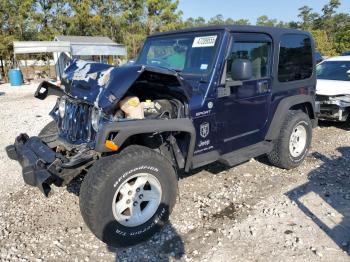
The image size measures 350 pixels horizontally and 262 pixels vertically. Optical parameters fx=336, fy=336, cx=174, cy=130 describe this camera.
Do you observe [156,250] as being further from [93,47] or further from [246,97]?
[93,47]

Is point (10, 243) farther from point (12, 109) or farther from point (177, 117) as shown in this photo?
point (12, 109)

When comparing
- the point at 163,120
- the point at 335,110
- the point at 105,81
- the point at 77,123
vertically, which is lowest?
the point at 335,110

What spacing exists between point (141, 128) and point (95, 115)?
600 millimetres

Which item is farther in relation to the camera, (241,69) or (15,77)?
(15,77)

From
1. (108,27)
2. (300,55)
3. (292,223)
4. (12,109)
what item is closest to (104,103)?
(292,223)

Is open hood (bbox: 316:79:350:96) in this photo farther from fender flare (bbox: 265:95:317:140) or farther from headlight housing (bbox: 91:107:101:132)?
headlight housing (bbox: 91:107:101:132)

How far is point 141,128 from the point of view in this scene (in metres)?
3.10

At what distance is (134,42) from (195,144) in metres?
27.5

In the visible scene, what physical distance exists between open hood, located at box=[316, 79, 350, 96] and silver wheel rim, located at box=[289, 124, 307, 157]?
2.47 metres

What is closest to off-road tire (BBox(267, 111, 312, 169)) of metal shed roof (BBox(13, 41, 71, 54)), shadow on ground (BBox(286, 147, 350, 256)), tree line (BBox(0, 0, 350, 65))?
Result: shadow on ground (BBox(286, 147, 350, 256))

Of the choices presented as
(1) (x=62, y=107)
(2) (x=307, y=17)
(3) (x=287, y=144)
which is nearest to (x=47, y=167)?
(1) (x=62, y=107)

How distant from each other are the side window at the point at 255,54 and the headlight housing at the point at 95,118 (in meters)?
1.55

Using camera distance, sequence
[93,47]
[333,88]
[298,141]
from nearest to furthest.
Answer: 1. [298,141]
2. [333,88]
3. [93,47]

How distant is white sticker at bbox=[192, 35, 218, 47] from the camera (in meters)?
3.91
